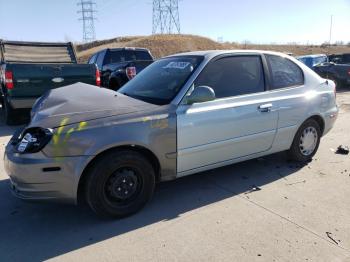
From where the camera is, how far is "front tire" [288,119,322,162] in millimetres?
5238

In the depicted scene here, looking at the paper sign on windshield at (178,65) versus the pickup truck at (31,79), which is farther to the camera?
the pickup truck at (31,79)

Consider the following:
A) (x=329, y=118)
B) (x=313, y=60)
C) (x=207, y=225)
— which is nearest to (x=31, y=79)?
(x=207, y=225)

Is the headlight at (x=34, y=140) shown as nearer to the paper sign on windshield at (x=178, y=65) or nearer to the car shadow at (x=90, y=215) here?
the car shadow at (x=90, y=215)

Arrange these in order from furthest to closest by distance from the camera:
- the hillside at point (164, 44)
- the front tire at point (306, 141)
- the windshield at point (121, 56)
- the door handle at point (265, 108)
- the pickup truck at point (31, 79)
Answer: the hillside at point (164, 44)
the windshield at point (121, 56)
the pickup truck at point (31, 79)
the front tire at point (306, 141)
the door handle at point (265, 108)

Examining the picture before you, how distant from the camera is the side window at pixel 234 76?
431cm

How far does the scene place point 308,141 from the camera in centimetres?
541

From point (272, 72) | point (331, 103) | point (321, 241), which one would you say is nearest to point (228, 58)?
point (272, 72)

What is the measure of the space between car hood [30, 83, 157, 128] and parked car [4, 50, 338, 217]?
1 cm

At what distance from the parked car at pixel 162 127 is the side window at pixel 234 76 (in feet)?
0.04

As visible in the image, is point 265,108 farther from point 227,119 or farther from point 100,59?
point 100,59

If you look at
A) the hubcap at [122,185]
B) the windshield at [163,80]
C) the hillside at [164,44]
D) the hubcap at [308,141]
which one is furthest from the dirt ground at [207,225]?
the hillside at [164,44]

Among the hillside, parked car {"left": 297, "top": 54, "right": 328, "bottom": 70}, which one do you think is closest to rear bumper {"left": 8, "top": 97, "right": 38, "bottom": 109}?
parked car {"left": 297, "top": 54, "right": 328, "bottom": 70}

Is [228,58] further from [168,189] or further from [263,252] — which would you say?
[263,252]

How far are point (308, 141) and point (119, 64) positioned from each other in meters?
6.36
